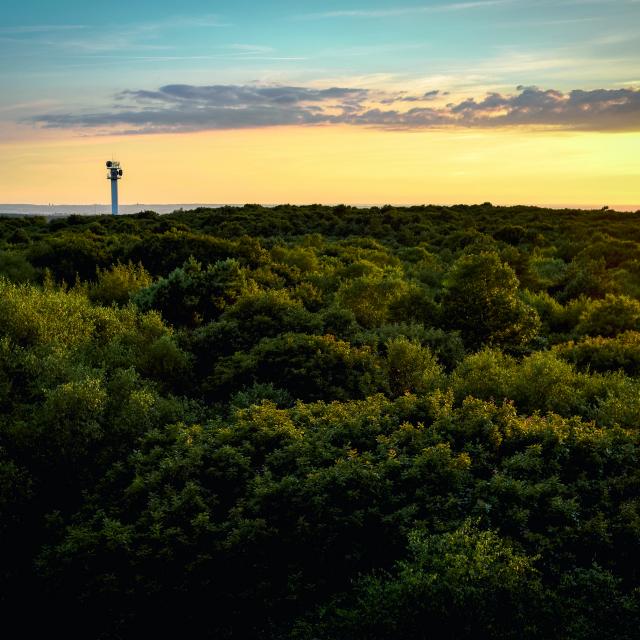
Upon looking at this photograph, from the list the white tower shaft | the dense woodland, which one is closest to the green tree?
the dense woodland

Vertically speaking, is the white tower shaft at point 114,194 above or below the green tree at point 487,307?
above

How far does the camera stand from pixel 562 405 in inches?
484

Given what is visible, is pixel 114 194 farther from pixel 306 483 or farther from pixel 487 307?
pixel 306 483

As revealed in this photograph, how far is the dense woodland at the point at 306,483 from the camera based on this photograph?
7445 millimetres

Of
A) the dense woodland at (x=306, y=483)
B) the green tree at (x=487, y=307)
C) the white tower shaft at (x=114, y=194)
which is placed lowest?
the dense woodland at (x=306, y=483)

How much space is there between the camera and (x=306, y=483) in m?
8.94

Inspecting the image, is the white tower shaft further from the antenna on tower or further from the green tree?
the green tree

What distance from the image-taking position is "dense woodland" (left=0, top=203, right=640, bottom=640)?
24.4 ft

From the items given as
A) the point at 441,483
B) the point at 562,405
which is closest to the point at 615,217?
the point at 562,405

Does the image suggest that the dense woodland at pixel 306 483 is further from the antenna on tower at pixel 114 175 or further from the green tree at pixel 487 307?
the antenna on tower at pixel 114 175

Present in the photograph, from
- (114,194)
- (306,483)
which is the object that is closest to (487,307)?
(306,483)

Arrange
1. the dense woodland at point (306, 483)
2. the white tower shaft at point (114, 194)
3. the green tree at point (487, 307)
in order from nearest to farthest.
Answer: the dense woodland at point (306, 483), the green tree at point (487, 307), the white tower shaft at point (114, 194)

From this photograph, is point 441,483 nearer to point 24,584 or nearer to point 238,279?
point 24,584

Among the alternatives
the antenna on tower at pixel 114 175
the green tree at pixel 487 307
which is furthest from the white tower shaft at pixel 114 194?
the green tree at pixel 487 307
